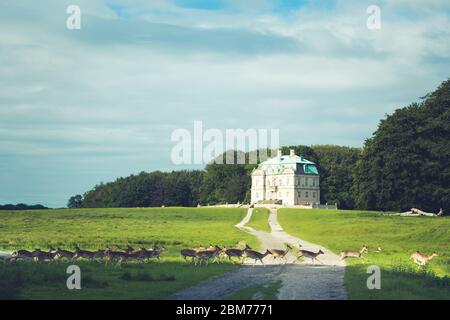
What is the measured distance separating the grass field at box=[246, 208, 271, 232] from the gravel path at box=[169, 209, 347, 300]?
30.4 meters

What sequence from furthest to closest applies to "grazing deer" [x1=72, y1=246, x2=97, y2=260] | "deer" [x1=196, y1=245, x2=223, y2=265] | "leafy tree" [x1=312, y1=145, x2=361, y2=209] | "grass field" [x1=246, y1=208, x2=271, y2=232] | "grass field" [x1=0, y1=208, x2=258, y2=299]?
"leafy tree" [x1=312, y1=145, x2=361, y2=209] < "grass field" [x1=246, y1=208, x2=271, y2=232] < "deer" [x1=196, y1=245, x2=223, y2=265] < "grazing deer" [x1=72, y1=246, x2=97, y2=260] < "grass field" [x1=0, y1=208, x2=258, y2=299]

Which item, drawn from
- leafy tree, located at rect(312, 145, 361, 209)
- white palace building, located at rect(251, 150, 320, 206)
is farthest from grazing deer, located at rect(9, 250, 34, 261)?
white palace building, located at rect(251, 150, 320, 206)

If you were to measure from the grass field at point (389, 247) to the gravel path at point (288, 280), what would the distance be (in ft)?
2.02

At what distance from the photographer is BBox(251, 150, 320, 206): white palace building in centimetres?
12925

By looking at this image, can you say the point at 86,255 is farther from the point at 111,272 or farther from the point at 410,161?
the point at 410,161

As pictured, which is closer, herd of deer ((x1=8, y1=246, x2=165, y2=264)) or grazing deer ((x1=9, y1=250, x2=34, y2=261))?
grazing deer ((x1=9, y1=250, x2=34, y2=261))

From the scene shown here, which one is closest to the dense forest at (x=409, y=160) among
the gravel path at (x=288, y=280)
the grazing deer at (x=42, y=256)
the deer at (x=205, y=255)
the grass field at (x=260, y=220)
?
the grass field at (x=260, y=220)

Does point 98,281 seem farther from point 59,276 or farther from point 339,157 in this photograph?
point 339,157

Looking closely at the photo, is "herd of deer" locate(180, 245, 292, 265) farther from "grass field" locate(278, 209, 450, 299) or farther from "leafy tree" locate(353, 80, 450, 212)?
"leafy tree" locate(353, 80, 450, 212)

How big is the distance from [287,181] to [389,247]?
9085 cm

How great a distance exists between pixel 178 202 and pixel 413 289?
4676 inches

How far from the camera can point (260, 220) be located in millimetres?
74875

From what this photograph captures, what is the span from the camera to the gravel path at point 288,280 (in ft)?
65.3
